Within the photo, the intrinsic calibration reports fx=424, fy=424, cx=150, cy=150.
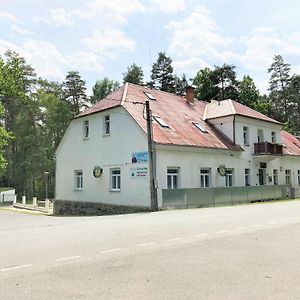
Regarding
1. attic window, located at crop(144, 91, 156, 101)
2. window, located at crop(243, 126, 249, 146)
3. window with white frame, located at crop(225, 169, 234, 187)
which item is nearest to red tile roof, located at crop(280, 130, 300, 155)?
window, located at crop(243, 126, 249, 146)

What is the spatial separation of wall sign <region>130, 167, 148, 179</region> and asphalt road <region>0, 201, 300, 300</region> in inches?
555

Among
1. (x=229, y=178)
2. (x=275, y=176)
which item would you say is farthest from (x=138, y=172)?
(x=275, y=176)

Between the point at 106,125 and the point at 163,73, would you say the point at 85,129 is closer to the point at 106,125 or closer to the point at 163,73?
the point at 106,125

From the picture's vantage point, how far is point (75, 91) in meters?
66.6

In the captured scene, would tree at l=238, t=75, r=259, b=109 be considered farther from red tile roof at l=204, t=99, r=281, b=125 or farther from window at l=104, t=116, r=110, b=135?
window at l=104, t=116, r=110, b=135

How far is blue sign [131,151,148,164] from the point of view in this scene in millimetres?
26703

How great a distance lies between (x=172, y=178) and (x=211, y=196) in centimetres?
292

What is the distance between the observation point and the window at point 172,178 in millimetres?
Result: 27728

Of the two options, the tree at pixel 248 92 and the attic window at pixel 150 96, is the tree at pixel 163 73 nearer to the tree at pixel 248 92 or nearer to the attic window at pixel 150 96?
the tree at pixel 248 92

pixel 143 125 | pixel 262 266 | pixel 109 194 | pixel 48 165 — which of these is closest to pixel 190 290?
pixel 262 266

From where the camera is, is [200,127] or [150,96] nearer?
[200,127]

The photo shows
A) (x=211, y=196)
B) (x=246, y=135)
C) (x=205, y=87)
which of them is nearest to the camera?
(x=211, y=196)

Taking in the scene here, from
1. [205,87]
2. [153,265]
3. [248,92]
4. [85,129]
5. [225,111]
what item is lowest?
[153,265]

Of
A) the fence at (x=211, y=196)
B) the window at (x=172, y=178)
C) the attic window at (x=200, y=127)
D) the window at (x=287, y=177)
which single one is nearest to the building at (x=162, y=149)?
the window at (x=172, y=178)
